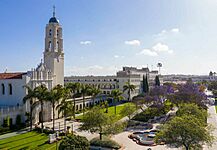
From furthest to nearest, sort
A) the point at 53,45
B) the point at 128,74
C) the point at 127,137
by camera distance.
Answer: the point at 128,74 → the point at 53,45 → the point at 127,137

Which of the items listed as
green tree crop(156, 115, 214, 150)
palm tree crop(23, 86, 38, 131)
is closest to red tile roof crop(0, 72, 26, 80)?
palm tree crop(23, 86, 38, 131)

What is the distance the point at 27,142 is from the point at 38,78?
17101 mm

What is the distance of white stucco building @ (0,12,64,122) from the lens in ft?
145

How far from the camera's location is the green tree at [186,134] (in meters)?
22.4

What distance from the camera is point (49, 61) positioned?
5278cm

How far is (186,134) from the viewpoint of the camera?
22.5 metres

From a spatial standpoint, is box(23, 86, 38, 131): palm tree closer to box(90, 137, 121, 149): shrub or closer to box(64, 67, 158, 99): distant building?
box(90, 137, 121, 149): shrub

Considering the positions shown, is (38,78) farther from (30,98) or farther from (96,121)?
(96,121)

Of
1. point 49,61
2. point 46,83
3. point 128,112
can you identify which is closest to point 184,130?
point 128,112

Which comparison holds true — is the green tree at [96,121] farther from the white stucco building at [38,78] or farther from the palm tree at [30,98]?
the white stucco building at [38,78]

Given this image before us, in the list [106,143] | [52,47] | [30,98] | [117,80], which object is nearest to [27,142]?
[30,98]

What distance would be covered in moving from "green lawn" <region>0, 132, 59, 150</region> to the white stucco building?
22.1 feet

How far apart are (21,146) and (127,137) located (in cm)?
1503

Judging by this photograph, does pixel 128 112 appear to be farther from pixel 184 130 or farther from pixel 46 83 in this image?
pixel 184 130
